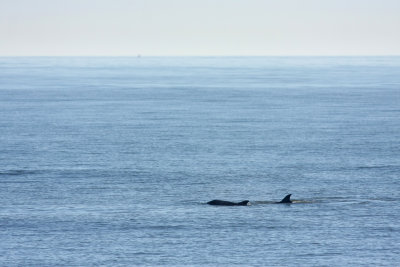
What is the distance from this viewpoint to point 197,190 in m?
75.4

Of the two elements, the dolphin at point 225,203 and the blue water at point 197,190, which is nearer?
the blue water at point 197,190

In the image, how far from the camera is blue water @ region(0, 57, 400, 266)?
185 ft

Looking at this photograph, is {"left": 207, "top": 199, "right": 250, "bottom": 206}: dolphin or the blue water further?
{"left": 207, "top": 199, "right": 250, "bottom": 206}: dolphin

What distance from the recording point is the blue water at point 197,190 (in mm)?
56531

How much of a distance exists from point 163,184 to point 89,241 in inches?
799

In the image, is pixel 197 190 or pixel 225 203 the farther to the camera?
pixel 197 190

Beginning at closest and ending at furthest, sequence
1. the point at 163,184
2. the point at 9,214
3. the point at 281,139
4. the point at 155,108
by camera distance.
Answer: the point at 9,214
the point at 163,184
the point at 281,139
the point at 155,108

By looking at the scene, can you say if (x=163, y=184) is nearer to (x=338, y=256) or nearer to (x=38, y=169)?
(x=38, y=169)

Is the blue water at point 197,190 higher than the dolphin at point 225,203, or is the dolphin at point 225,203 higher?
the dolphin at point 225,203

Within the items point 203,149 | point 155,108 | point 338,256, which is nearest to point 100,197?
point 338,256

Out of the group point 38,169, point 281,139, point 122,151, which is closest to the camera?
point 38,169

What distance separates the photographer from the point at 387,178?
8000 centimetres

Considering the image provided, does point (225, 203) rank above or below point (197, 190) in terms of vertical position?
above

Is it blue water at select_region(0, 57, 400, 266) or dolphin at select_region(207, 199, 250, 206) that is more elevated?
dolphin at select_region(207, 199, 250, 206)
